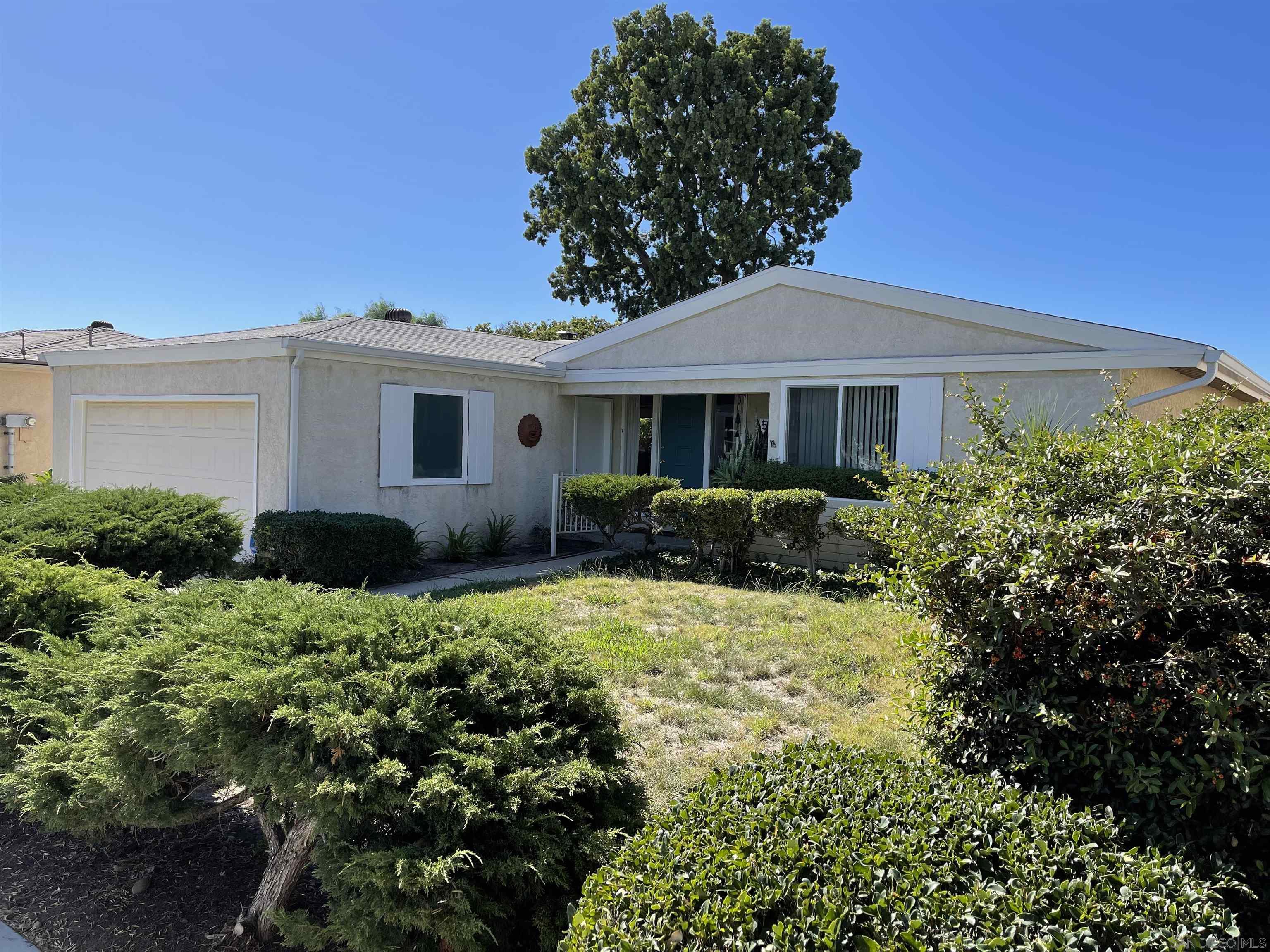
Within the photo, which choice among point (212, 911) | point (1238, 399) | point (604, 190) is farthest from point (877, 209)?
point (212, 911)

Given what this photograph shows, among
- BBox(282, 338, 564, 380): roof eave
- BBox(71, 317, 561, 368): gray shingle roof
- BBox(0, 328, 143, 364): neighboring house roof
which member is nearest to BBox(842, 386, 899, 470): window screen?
BBox(282, 338, 564, 380): roof eave

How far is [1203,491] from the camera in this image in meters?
2.31

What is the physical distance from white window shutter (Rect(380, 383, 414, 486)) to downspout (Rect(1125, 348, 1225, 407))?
8.76 metres

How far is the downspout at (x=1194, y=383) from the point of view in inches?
325

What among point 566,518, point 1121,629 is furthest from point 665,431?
point 1121,629

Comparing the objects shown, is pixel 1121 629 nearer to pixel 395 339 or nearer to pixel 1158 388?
pixel 1158 388

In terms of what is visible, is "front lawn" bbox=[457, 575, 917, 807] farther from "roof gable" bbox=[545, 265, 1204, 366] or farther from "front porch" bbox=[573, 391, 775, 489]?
"front porch" bbox=[573, 391, 775, 489]

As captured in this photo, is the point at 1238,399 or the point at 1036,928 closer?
the point at 1036,928

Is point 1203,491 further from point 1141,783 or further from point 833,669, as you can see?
point 833,669

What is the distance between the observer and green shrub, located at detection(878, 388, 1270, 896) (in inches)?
84.9

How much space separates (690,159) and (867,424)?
588 inches

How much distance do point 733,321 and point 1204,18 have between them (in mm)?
8699

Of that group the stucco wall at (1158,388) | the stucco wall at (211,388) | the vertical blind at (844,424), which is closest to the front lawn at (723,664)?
the vertical blind at (844,424)

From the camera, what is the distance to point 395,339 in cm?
1207
